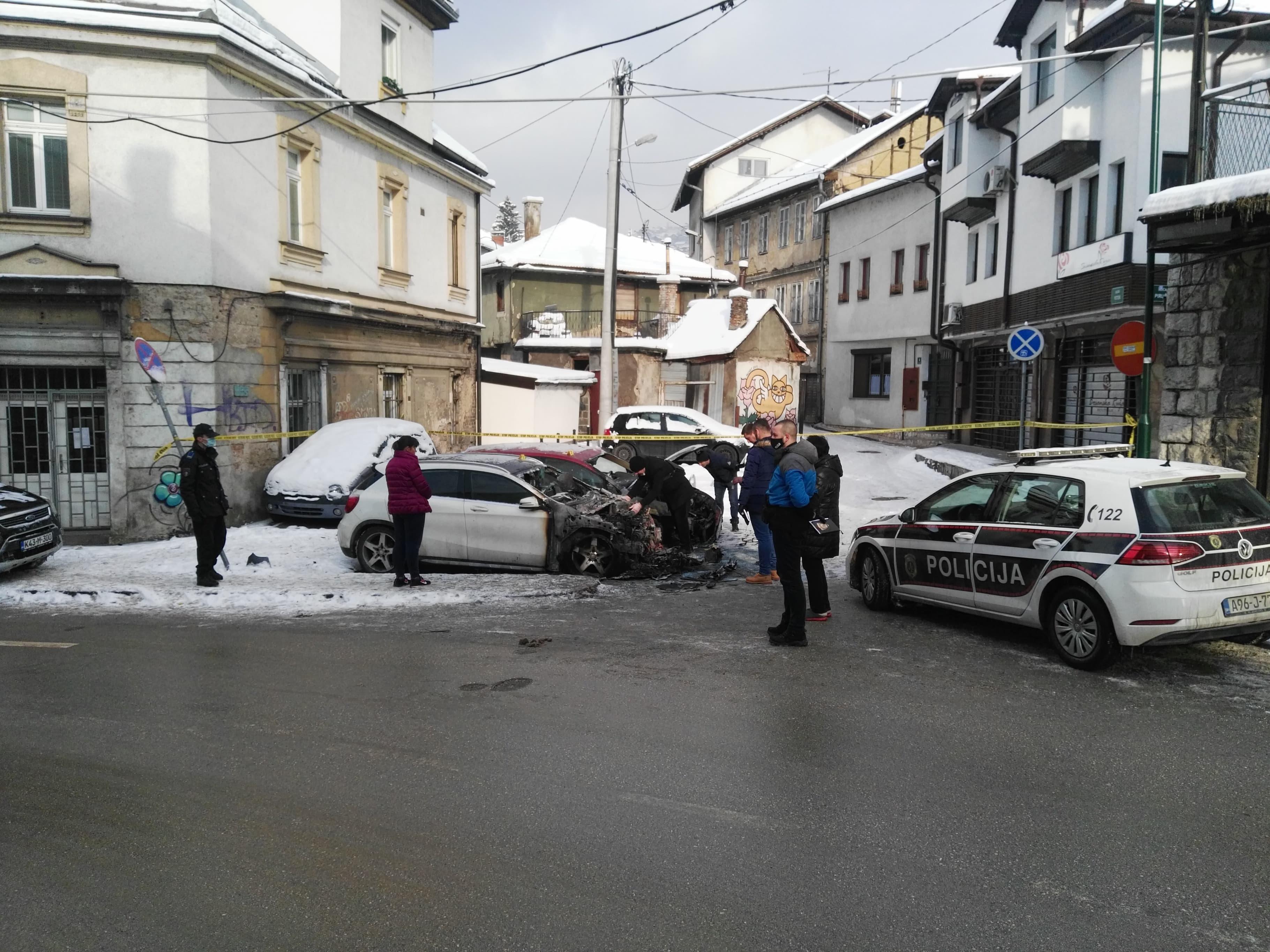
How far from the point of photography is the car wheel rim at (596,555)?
11.9 meters

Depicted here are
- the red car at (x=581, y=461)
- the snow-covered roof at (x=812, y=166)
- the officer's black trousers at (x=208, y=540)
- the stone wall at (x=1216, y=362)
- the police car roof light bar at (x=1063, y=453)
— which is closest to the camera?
the police car roof light bar at (x=1063, y=453)

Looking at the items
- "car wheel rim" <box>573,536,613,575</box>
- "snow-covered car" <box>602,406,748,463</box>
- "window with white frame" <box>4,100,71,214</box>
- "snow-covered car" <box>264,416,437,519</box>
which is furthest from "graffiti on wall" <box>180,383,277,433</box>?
"snow-covered car" <box>602,406,748,463</box>

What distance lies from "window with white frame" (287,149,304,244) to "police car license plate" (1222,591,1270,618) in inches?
604

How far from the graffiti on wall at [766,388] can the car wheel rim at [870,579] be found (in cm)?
2531

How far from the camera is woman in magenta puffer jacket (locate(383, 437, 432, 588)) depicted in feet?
36.2

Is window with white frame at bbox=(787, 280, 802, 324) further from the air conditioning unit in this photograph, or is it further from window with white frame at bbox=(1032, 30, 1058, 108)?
window with white frame at bbox=(1032, 30, 1058, 108)

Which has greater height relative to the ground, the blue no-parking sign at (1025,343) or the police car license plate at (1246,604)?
the blue no-parking sign at (1025,343)

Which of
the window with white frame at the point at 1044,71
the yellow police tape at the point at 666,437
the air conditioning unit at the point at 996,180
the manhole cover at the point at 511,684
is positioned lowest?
the manhole cover at the point at 511,684

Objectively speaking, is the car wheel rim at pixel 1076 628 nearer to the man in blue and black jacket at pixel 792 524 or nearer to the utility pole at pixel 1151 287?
the man in blue and black jacket at pixel 792 524

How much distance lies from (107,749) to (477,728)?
211cm

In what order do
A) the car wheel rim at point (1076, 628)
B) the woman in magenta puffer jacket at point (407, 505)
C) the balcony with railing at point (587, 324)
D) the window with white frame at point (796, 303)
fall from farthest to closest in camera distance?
the window with white frame at point (796, 303), the balcony with railing at point (587, 324), the woman in magenta puffer jacket at point (407, 505), the car wheel rim at point (1076, 628)

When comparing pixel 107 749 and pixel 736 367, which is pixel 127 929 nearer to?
pixel 107 749

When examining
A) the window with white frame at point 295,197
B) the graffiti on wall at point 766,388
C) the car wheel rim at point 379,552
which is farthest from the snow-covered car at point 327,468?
the graffiti on wall at point 766,388

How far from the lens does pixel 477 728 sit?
6273mm
